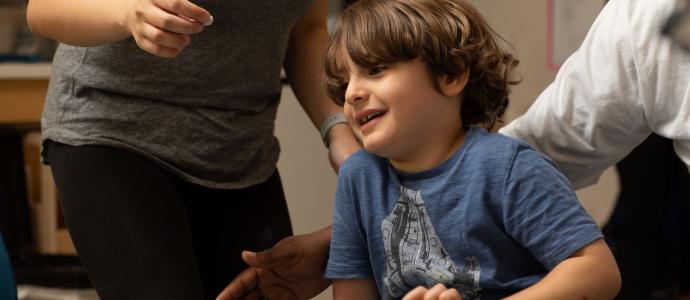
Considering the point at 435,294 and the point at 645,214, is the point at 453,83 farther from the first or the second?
the point at 645,214

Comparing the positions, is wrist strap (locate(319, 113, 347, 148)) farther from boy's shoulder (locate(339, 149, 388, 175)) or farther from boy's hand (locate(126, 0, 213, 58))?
boy's hand (locate(126, 0, 213, 58))

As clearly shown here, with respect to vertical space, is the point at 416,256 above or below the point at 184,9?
below

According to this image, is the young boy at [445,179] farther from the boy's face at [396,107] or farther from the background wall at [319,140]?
the background wall at [319,140]

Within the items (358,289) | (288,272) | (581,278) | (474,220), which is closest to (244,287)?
(288,272)

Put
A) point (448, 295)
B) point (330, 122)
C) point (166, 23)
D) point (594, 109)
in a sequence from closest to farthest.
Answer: point (448, 295) → point (166, 23) → point (594, 109) → point (330, 122)

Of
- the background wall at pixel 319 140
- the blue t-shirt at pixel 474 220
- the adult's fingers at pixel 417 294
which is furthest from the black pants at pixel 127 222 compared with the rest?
the background wall at pixel 319 140

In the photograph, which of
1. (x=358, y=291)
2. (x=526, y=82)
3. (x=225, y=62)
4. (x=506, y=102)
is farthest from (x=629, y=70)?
(x=526, y=82)

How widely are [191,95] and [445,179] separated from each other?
0.42 meters

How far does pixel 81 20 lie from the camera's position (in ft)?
4.01

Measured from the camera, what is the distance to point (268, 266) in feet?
4.50

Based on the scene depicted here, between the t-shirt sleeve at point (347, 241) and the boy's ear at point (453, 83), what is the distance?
0.54 ft

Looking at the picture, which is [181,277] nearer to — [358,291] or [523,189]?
[358,291]

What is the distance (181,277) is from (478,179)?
1.35 ft

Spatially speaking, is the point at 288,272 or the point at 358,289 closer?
the point at 358,289
